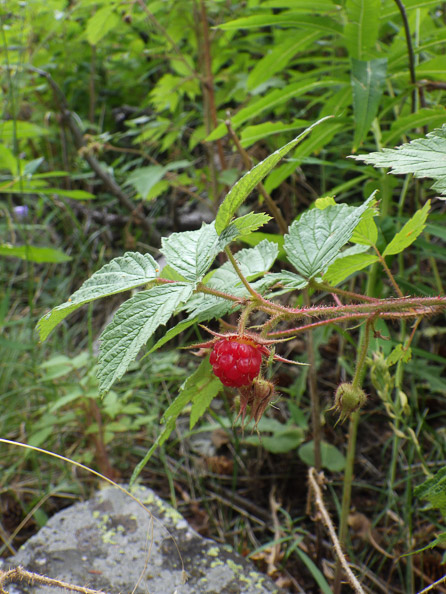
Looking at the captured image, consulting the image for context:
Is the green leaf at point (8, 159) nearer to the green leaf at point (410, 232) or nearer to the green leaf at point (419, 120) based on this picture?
the green leaf at point (419, 120)

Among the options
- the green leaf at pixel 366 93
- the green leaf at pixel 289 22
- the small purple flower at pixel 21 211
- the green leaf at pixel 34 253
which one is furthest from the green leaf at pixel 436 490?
the small purple flower at pixel 21 211

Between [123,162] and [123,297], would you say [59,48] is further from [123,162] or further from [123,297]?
[123,297]

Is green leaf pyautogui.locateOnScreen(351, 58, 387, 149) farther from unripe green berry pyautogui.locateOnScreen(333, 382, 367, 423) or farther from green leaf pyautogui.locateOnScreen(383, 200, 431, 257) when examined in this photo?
unripe green berry pyautogui.locateOnScreen(333, 382, 367, 423)

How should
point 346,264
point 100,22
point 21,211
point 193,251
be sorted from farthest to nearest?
point 21,211
point 100,22
point 346,264
point 193,251

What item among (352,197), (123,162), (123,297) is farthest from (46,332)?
(123,162)

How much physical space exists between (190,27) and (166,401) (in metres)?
1.36

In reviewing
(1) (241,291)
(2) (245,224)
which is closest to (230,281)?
(1) (241,291)

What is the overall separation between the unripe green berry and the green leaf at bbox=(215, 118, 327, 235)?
282mm

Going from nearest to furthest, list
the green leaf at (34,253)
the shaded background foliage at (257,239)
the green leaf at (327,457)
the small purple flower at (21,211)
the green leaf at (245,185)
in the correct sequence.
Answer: the green leaf at (245,185) < the shaded background foliage at (257,239) < the green leaf at (327,457) < the green leaf at (34,253) < the small purple flower at (21,211)

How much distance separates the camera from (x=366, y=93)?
95 cm

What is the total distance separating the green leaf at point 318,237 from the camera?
1.95 ft

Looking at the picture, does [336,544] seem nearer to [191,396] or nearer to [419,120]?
[191,396]

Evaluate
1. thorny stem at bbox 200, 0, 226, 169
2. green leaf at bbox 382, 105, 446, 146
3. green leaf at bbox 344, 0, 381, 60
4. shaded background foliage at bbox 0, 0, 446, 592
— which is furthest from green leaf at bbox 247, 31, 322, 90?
thorny stem at bbox 200, 0, 226, 169

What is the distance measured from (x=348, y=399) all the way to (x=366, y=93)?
2.02ft
